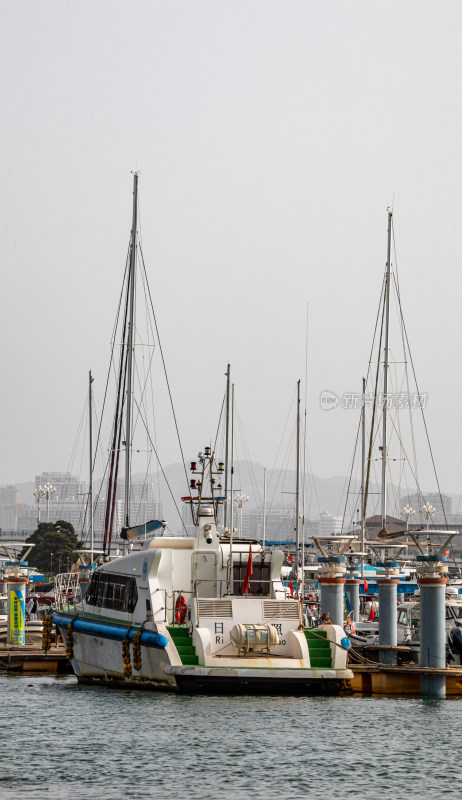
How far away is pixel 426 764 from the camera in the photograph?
76.0ft

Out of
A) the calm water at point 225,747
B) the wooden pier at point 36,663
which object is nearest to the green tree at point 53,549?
the wooden pier at point 36,663

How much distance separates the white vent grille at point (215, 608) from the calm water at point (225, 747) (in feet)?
7.19

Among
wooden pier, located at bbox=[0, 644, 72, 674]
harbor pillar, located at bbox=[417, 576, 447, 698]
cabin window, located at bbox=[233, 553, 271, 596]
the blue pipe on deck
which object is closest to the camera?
the blue pipe on deck

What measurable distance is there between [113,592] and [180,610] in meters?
2.88

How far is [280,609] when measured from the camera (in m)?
30.9

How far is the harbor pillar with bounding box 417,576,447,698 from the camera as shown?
98.2 ft

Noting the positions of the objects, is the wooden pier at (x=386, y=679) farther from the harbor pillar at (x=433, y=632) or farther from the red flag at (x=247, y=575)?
the red flag at (x=247, y=575)

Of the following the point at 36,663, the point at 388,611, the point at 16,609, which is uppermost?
the point at 388,611

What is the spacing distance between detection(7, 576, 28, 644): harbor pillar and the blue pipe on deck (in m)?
4.38

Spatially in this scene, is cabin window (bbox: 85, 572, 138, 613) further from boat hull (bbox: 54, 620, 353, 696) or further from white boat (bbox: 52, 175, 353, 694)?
boat hull (bbox: 54, 620, 353, 696)

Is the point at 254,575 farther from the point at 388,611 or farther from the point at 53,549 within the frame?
the point at 53,549

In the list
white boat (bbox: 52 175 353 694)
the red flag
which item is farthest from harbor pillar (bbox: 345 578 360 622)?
the red flag

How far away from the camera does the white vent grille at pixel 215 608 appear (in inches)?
1184

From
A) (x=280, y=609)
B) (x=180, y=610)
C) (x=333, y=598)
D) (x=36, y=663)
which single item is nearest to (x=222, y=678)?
(x=280, y=609)
